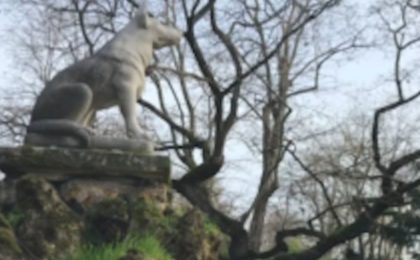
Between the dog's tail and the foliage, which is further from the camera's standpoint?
the dog's tail

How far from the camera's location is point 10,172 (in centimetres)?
684

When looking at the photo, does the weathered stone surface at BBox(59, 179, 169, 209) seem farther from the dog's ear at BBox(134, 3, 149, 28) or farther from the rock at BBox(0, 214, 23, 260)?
the dog's ear at BBox(134, 3, 149, 28)

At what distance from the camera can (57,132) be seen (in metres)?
6.98

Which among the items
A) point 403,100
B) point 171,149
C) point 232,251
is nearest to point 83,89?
point 232,251

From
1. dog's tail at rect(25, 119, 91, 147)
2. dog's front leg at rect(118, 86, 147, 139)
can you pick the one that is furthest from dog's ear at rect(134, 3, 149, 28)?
dog's tail at rect(25, 119, 91, 147)

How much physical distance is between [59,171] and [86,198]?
36cm

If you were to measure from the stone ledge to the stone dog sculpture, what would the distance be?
182 millimetres

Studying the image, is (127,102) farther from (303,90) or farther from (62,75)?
(303,90)

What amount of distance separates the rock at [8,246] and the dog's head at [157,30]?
8.73 feet

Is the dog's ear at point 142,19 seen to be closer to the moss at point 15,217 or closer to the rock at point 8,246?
the moss at point 15,217

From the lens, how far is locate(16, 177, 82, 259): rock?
19.4ft

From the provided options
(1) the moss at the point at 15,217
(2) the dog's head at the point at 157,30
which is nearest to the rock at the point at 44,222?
(1) the moss at the point at 15,217

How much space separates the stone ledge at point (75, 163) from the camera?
670 cm

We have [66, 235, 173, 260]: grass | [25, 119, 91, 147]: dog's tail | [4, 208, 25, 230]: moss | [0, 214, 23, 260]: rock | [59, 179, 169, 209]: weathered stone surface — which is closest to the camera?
[0, 214, 23, 260]: rock
